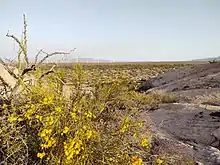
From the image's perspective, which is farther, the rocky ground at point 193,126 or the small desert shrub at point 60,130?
the rocky ground at point 193,126

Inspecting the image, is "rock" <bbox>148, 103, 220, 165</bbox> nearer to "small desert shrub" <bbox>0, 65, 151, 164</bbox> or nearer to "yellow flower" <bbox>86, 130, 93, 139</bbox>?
"small desert shrub" <bbox>0, 65, 151, 164</bbox>

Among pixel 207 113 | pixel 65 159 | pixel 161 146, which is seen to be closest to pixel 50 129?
pixel 65 159

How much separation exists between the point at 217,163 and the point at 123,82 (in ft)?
6.82

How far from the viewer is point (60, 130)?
4.59 m

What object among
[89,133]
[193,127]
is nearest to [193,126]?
[193,127]

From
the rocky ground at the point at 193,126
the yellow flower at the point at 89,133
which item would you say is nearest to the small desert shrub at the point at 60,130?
the yellow flower at the point at 89,133

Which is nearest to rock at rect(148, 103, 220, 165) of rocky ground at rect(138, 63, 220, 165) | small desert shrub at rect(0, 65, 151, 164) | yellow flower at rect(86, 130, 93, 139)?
rocky ground at rect(138, 63, 220, 165)

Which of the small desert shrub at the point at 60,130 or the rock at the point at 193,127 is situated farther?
the rock at the point at 193,127

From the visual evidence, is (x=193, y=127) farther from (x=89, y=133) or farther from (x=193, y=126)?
(x=89, y=133)

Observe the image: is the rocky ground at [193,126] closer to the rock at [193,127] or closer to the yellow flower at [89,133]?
the rock at [193,127]

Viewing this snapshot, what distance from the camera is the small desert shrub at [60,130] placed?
457 cm

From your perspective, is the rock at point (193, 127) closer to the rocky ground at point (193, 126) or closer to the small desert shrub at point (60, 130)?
the rocky ground at point (193, 126)

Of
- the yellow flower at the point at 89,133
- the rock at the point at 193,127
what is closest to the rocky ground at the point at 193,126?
the rock at the point at 193,127

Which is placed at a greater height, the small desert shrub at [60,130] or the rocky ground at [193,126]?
the small desert shrub at [60,130]
